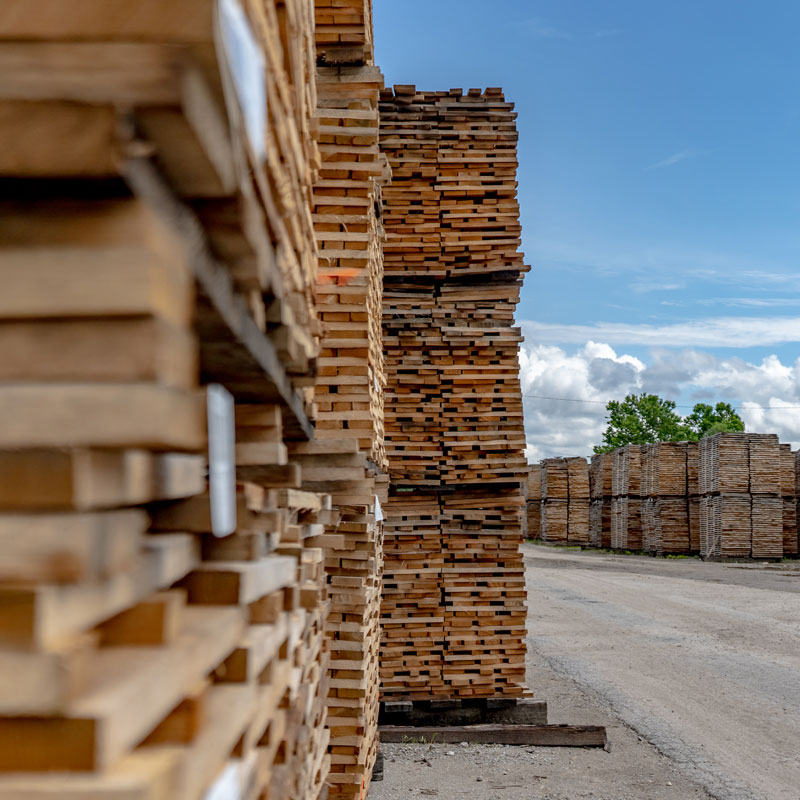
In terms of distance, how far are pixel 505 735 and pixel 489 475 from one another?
2.44m

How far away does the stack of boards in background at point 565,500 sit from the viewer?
3541cm

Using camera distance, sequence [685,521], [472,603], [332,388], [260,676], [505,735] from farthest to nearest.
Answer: [685,521] < [472,603] < [505,735] < [332,388] < [260,676]

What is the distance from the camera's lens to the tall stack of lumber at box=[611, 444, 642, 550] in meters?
30.8

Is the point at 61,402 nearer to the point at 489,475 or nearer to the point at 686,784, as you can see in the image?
the point at 686,784

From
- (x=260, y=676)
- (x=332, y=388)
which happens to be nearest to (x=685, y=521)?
(x=332, y=388)

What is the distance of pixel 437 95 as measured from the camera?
938 cm

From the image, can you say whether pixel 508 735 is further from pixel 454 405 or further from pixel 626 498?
pixel 626 498

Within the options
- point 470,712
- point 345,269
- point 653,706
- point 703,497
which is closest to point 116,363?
point 345,269

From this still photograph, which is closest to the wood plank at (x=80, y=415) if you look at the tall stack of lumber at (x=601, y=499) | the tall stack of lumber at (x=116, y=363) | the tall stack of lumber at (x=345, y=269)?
the tall stack of lumber at (x=116, y=363)

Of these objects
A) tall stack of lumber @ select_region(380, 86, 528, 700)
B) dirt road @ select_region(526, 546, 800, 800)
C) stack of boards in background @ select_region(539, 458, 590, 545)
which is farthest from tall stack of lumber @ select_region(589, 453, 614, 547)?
tall stack of lumber @ select_region(380, 86, 528, 700)

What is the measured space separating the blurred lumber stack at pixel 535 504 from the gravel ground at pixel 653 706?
1905cm

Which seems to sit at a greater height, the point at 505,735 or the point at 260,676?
the point at 260,676

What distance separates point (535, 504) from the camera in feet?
140

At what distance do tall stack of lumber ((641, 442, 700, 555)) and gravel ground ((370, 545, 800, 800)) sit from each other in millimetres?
9021
